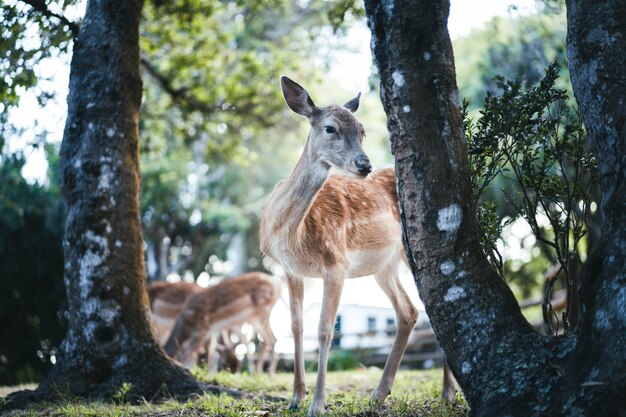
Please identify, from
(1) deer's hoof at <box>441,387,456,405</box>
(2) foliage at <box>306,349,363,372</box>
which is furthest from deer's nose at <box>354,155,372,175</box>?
(2) foliage at <box>306,349,363,372</box>

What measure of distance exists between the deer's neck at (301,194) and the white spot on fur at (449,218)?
2025 millimetres

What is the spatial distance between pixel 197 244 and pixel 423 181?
17.0 metres

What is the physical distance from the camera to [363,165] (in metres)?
5.41

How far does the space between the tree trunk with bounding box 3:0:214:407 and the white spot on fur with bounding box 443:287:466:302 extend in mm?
3177

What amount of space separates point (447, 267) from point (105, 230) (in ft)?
12.0

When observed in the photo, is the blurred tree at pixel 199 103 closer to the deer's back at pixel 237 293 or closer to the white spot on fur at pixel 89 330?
the deer's back at pixel 237 293

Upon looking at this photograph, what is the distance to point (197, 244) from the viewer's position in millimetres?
20297

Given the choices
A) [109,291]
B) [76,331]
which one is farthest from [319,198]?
[76,331]

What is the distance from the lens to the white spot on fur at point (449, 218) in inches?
151

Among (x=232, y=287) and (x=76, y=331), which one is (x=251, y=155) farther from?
(x=76, y=331)

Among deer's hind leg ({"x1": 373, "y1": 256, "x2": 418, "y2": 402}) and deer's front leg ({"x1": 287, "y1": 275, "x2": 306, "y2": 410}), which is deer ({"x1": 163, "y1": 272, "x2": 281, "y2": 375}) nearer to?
deer's hind leg ({"x1": 373, "y1": 256, "x2": 418, "y2": 402})

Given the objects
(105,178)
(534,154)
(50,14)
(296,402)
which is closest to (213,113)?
(50,14)

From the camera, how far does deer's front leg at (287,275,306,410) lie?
5.47 metres

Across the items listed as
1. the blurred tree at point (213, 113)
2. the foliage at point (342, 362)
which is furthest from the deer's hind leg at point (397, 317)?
the foliage at point (342, 362)
